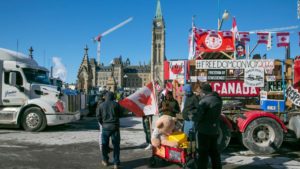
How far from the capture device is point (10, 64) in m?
13.1

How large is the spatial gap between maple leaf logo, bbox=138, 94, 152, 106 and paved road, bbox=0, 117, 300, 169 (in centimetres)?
142

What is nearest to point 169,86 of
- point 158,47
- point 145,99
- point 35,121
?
point 145,99

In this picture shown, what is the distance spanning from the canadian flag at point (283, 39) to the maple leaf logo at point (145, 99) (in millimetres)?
5958

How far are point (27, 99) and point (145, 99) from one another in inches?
276

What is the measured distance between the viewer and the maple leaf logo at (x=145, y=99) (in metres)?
8.06

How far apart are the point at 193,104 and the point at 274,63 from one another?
3219 millimetres

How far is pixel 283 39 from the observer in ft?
37.2

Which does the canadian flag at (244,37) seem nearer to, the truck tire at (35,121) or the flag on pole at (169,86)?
the flag on pole at (169,86)

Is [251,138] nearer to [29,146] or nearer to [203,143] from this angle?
[203,143]

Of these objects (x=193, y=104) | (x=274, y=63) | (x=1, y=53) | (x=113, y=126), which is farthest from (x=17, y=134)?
(x=274, y=63)

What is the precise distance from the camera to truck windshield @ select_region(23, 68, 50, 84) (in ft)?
43.6

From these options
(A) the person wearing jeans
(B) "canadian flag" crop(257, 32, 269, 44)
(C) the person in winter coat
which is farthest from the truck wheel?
(B) "canadian flag" crop(257, 32, 269, 44)

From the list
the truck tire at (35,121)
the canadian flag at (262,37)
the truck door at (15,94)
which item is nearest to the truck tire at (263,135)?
the canadian flag at (262,37)

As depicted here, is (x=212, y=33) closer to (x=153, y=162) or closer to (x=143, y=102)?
(x=143, y=102)
